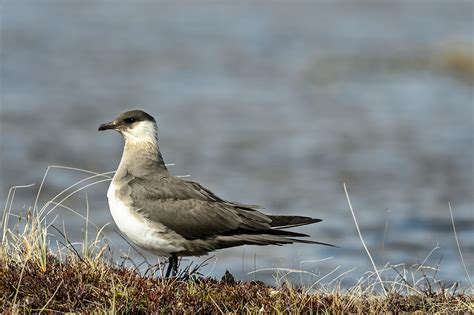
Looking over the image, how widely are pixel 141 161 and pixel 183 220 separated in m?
0.70

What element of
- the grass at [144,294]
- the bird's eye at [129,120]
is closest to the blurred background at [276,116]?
the grass at [144,294]

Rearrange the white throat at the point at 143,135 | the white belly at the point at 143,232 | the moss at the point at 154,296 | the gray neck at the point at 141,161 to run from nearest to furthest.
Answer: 1. the moss at the point at 154,296
2. the white belly at the point at 143,232
3. the gray neck at the point at 141,161
4. the white throat at the point at 143,135

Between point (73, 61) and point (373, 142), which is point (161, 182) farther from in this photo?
point (73, 61)

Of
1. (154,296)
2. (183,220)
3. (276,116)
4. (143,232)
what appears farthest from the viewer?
(276,116)

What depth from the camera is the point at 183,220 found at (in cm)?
754

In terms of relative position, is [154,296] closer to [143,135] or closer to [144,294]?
[144,294]

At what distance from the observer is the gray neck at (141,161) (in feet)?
25.9

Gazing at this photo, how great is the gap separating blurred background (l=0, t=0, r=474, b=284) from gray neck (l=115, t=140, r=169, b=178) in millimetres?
1084

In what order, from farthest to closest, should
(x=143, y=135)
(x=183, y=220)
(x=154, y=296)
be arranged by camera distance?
(x=143, y=135) < (x=183, y=220) < (x=154, y=296)

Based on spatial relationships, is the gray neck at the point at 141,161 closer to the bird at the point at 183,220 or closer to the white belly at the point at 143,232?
the bird at the point at 183,220

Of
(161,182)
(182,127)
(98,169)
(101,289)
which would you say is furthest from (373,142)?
(101,289)

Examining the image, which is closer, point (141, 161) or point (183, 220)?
point (183, 220)

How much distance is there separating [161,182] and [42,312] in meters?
1.65

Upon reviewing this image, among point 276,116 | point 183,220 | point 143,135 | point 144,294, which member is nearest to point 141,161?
point 143,135
